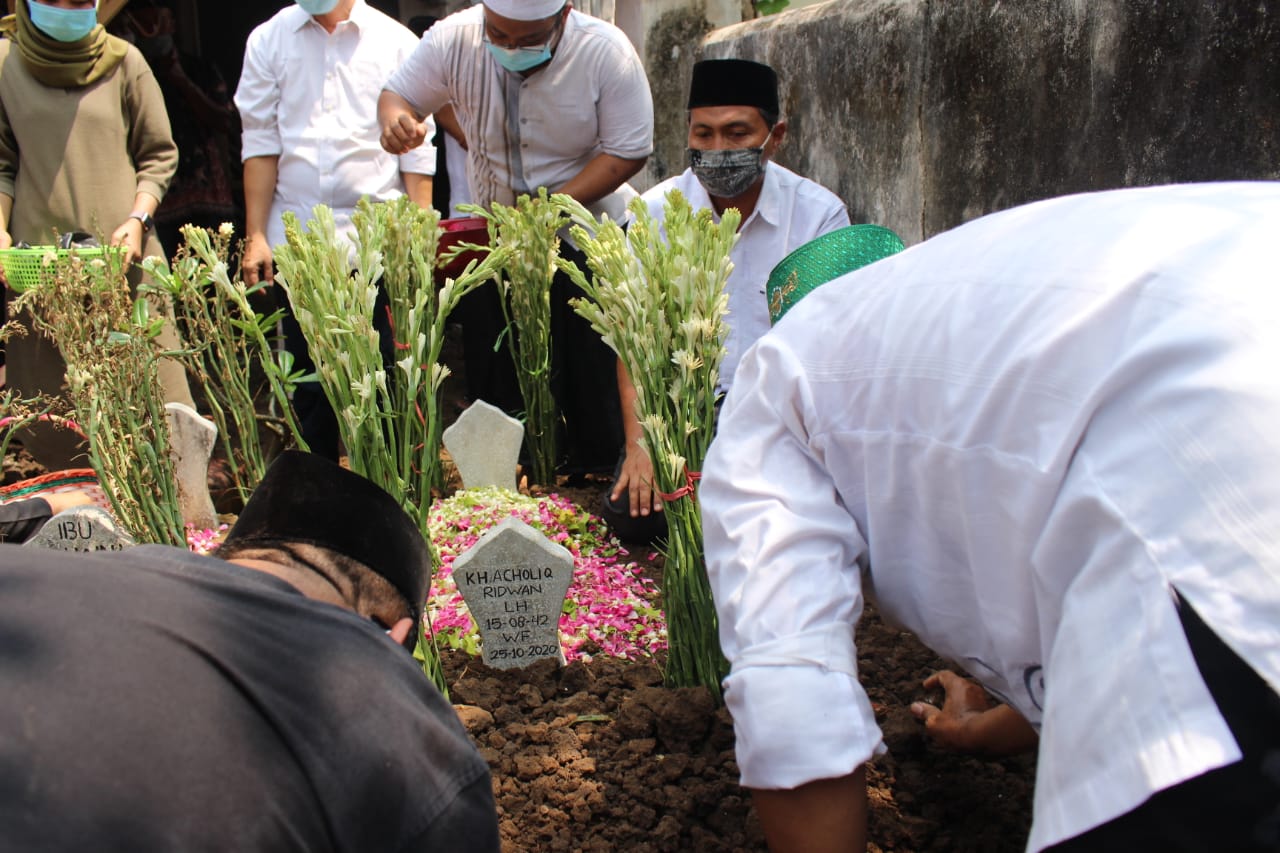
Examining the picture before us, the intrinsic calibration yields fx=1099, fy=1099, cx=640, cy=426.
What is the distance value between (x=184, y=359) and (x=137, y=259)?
1407 mm

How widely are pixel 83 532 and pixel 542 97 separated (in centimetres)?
194

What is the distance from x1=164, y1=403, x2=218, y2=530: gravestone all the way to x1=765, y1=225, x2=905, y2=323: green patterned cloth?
1.89 meters

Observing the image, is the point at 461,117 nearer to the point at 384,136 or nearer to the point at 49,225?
the point at 384,136

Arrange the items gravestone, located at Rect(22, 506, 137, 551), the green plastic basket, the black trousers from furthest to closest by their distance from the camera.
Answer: the green plastic basket
gravestone, located at Rect(22, 506, 137, 551)
the black trousers

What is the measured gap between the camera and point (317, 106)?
152 inches

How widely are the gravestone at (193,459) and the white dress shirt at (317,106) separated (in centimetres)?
103

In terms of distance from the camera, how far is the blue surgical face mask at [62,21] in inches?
140

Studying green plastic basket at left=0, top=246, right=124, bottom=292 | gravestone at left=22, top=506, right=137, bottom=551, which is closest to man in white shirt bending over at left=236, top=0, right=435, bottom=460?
green plastic basket at left=0, top=246, right=124, bottom=292

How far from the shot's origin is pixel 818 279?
5.93 feet

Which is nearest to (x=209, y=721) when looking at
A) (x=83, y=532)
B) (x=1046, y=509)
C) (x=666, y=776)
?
(x=1046, y=509)

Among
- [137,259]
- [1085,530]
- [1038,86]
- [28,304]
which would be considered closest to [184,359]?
[28,304]

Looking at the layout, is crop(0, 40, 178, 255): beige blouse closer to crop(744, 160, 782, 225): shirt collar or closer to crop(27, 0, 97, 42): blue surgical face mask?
crop(27, 0, 97, 42): blue surgical face mask

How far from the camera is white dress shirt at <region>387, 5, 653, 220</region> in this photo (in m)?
3.48

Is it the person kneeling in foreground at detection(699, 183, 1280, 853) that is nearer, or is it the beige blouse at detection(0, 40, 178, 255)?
the person kneeling in foreground at detection(699, 183, 1280, 853)
